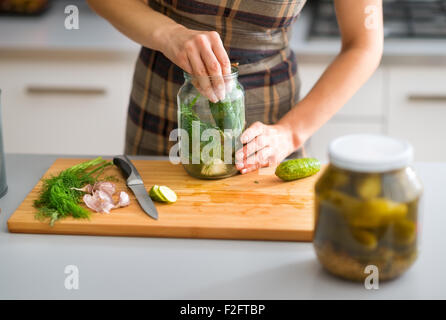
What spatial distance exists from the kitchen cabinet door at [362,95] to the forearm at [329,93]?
775 millimetres

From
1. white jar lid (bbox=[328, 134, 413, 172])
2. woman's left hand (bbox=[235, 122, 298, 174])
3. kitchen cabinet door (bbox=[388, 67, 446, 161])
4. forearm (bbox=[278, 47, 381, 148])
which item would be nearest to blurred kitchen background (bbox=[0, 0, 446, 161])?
kitchen cabinet door (bbox=[388, 67, 446, 161])

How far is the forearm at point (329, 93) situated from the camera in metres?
1.26

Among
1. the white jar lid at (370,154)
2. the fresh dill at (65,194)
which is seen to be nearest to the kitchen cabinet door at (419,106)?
the fresh dill at (65,194)

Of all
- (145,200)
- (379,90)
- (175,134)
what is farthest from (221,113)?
(379,90)

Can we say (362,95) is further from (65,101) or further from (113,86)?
(65,101)

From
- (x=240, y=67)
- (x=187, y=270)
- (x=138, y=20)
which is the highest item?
(x=138, y=20)

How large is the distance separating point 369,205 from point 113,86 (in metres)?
1.52

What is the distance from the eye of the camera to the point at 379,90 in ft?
6.86

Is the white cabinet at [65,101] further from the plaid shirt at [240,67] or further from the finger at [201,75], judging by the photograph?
the finger at [201,75]

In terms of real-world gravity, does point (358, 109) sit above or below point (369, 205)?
below

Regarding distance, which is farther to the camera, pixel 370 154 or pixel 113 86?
pixel 113 86

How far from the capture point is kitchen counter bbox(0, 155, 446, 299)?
0.84 metres

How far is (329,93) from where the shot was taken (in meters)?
→ 1.28

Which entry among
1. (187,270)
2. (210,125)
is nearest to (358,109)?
(210,125)
